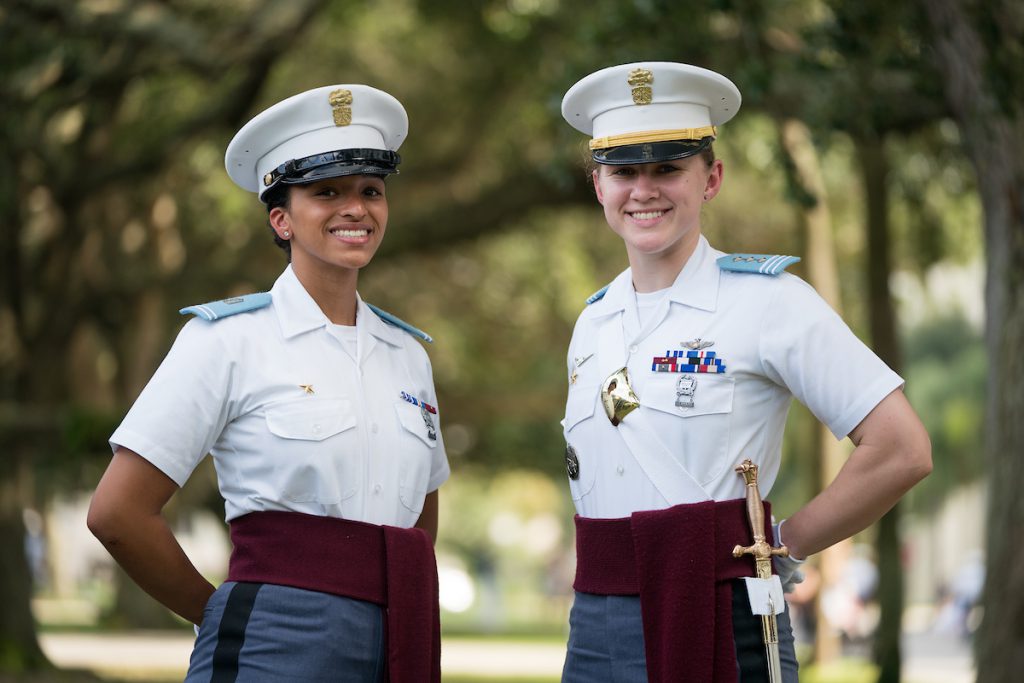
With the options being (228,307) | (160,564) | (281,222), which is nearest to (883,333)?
(281,222)

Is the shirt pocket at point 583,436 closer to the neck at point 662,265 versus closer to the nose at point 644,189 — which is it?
the neck at point 662,265

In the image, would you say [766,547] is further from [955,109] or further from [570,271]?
[570,271]

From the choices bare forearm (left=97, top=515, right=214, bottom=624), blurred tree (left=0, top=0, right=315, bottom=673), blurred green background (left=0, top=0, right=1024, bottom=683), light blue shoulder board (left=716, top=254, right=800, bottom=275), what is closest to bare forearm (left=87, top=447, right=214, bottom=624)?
bare forearm (left=97, top=515, right=214, bottom=624)

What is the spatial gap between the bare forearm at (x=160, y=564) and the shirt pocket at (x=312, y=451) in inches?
12.5

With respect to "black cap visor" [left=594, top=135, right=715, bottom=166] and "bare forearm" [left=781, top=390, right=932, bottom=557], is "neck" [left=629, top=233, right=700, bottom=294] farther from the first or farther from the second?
"bare forearm" [left=781, top=390, right=932, bottom=557]

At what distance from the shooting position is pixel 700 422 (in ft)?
10.9

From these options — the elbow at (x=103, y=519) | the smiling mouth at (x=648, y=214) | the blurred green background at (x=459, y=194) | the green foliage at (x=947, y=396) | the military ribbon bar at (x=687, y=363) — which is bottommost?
the elbow at (x=103, y=519)

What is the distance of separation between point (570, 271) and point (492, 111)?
2399mm

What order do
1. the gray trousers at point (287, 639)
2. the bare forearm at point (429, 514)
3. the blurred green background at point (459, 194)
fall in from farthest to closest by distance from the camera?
the blurred green background at point (459, 194) → the bare forearm at point (429, 514) → the gray trousers at point (287, 639)

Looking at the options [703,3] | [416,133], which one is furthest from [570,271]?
[703,3]

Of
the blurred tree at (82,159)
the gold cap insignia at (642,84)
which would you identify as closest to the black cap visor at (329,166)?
the gold cap insignia at (642,84)

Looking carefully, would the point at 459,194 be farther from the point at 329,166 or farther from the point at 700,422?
the point at 700,422

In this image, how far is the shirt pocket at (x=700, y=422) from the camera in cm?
332

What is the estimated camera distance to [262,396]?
3.45 m
